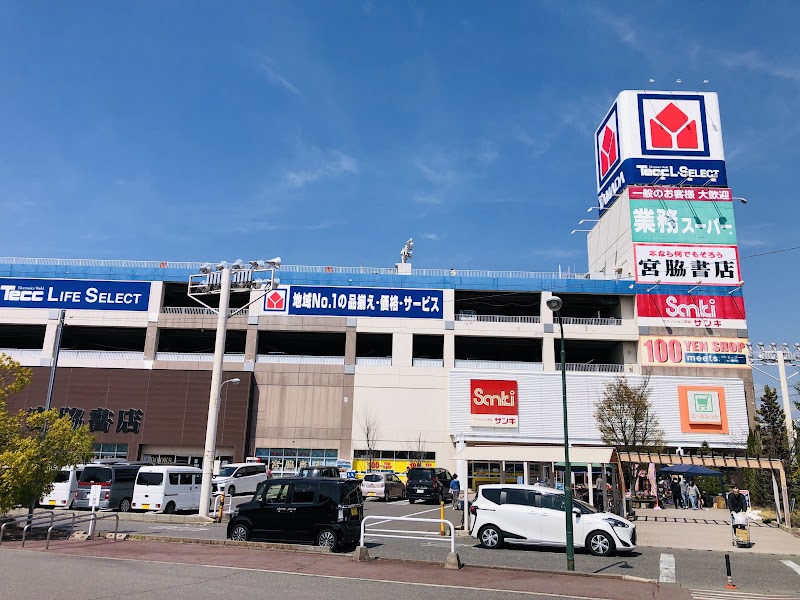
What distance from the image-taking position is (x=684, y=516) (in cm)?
3148

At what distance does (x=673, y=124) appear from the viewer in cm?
5406

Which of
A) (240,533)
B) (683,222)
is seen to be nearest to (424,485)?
(240,533)

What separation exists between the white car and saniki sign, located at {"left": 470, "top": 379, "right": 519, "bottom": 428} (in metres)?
28.5

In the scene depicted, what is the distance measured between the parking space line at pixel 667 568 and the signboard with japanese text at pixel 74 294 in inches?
1667

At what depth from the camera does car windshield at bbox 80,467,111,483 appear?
24781mm

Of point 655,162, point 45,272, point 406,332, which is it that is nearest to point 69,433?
point 406,332

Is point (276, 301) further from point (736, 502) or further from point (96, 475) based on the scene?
point (736, 502)

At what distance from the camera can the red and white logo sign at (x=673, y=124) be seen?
5331 centimetres

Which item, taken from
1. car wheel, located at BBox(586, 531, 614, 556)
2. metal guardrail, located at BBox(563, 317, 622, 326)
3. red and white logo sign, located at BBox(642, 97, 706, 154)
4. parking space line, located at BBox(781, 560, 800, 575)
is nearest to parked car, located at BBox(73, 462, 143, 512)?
car wheel, located at BBox(586, 531, 614, 556)

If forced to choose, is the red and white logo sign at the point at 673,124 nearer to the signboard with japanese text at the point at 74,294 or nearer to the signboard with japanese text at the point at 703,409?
the signboard with japanese text at the point at 703,409

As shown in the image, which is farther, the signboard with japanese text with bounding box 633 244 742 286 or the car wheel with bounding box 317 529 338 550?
the signboard with japanese text with bounding box 633 244 742 286

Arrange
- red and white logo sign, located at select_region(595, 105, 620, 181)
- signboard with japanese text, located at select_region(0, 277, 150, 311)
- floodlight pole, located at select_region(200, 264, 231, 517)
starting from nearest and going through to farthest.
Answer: floodlight pole, located at select_region(200, 264, 231, 517), signboard with japanese text, located at select_region(0, 277, 150, 311), red and white logo sign, located at select_region(595, 105, 620, 181)

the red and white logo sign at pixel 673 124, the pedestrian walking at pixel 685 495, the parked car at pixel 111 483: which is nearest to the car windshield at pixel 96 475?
the parked car at pixel 111 483

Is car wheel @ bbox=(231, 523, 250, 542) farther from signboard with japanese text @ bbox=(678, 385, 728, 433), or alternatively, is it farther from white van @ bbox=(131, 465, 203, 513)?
signboard with japanese text @ bbox=(678, 385, 728, 433)
